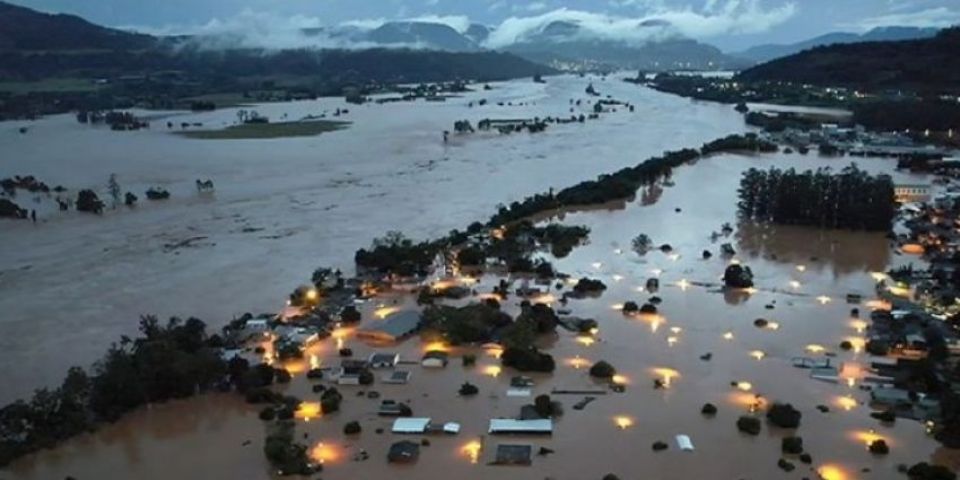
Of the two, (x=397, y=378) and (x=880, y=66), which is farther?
(x=880, y=66)

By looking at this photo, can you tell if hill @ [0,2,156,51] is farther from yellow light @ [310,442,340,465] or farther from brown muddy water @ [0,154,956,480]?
yellow light @ [310,442,340,465]

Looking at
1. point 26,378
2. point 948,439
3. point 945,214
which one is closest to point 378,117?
point 945,214

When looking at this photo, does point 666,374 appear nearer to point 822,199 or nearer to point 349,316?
point 349,316

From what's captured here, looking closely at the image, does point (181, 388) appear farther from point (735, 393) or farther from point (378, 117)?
point (378, 117)

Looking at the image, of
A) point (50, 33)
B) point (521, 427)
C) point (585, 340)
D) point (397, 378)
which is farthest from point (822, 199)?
point (50, 33)

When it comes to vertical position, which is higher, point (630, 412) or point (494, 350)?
point (494, 350)

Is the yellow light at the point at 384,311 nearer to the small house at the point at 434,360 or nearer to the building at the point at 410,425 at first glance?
the small house at the point at 434,360

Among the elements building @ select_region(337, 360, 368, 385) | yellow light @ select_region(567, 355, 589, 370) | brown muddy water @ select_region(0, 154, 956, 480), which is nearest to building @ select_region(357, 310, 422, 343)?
brown muddy water @ select_region(0, 154, 956, 480)

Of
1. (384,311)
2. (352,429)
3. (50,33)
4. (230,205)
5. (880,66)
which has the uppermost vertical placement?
(50,33)
